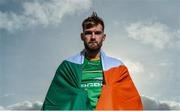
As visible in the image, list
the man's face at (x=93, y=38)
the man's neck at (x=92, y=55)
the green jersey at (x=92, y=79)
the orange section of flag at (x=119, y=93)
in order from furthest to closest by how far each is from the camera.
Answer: the man's neck at (x=92, y=55), the man's face at (x=93, y=38), the green jersey at (x=92, y=79), the orange section of flag at (x=119, y=93)

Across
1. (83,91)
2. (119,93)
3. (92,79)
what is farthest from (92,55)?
(119,93)

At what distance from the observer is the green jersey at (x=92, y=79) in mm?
10148

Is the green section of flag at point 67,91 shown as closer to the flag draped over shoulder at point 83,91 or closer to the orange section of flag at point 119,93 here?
the flag draped over shoulder at point 83,91

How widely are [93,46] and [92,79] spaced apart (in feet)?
2.09

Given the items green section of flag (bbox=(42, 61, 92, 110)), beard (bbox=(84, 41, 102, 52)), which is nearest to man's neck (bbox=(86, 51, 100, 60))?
beard (bbox=(84, 41, 102, 52))

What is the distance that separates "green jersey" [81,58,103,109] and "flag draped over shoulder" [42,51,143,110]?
3.1 inches

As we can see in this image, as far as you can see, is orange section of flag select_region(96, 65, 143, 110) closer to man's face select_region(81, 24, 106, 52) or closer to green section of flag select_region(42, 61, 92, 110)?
green section of flag select_region(42, 61, 92, 110)

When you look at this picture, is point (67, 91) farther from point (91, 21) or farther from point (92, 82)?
point (91, 21)

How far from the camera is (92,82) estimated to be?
1023 centimetres

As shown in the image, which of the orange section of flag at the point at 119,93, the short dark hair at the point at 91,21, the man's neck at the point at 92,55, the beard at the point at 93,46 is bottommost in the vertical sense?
the orange section of flag at the point at 119,93

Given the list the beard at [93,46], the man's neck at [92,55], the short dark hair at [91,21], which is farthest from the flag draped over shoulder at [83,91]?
the short dark hair at [91,21]

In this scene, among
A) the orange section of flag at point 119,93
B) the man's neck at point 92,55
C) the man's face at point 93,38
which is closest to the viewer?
the orange section of flag at point 119,93

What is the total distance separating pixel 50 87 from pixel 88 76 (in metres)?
0.86

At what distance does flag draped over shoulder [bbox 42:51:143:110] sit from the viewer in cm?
1005
